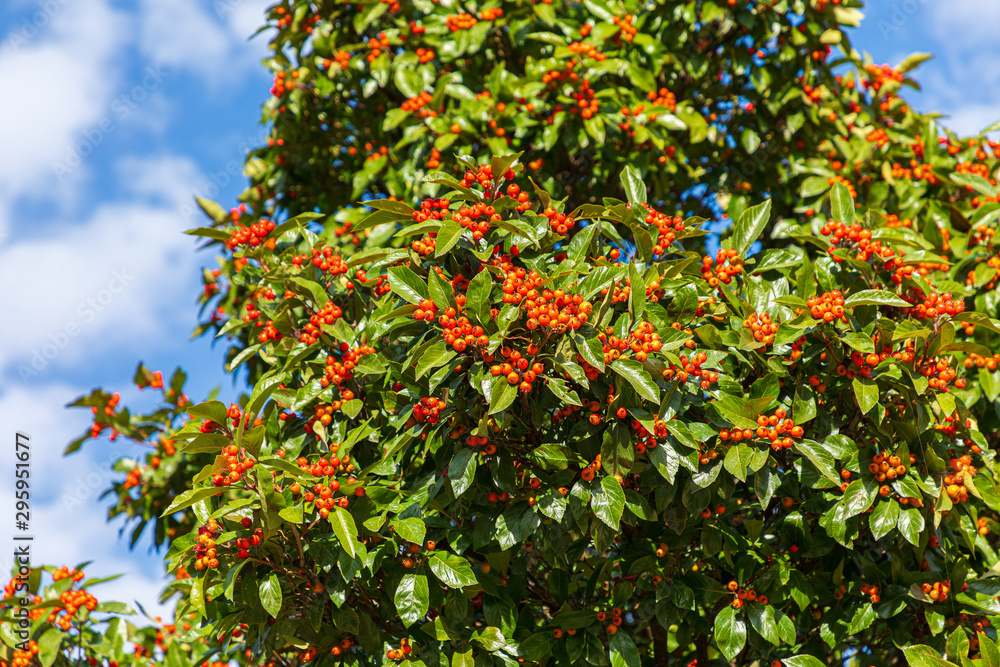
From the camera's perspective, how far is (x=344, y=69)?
6.02m

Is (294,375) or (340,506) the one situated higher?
(294,375)

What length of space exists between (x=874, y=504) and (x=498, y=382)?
72.6 inches

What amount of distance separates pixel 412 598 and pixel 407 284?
1292 mm

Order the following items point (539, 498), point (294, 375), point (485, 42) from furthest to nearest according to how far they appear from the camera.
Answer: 1. point (485, 42)
2. point (294, 375)
3. point (539, 498)

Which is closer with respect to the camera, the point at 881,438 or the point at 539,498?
the point at 539,498

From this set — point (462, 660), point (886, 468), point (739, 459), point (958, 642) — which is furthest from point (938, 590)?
point (462, 660)

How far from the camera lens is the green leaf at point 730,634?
3.50m

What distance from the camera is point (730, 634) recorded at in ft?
11.6

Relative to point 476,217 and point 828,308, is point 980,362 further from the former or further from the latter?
point 476,217

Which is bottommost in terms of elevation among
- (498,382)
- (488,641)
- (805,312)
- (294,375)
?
(488,641)

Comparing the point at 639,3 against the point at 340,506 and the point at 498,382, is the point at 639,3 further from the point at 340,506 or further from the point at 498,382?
the point at 340,506

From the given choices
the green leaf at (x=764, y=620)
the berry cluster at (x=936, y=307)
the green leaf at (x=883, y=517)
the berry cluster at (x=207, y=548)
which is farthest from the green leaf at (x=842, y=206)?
the berry cluster at (x=207, y=548)

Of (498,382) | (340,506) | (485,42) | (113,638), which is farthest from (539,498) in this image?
(485,42)

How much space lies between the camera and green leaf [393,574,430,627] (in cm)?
329
